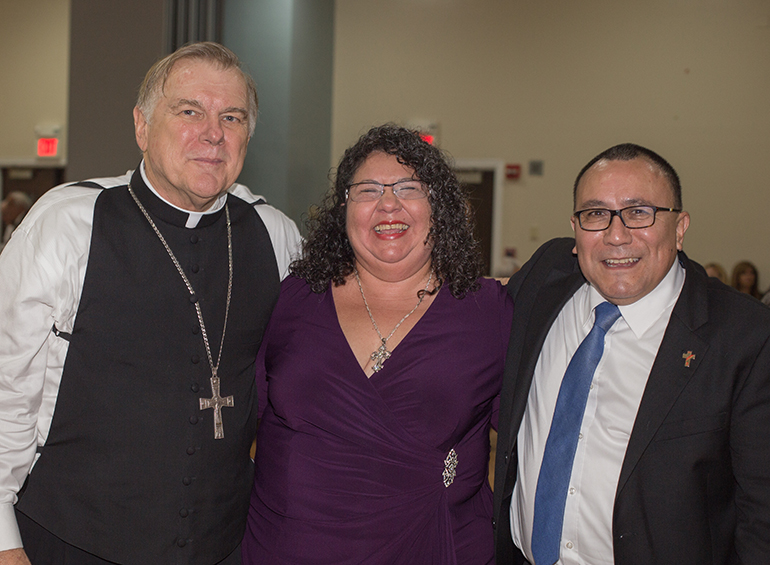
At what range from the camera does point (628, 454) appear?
1721mm

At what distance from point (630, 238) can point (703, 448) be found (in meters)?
0.58

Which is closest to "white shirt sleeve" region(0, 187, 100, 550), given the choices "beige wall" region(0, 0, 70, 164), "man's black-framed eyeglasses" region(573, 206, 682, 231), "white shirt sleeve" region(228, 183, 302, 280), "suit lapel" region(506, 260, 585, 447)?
"white shirt sleeve" region(228, 183, 302, 280)

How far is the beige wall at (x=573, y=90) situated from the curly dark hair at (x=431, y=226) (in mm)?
6111

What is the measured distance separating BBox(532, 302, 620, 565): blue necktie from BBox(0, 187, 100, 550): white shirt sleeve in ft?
4.51

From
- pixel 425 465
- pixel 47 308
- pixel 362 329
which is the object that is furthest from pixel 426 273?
pixel 47 308

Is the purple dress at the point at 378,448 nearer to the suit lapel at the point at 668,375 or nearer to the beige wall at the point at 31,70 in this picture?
the suit lapel at the point at 668,375

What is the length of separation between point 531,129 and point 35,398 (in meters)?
7.41

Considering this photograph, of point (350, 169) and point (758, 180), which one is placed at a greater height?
point (758, 180)

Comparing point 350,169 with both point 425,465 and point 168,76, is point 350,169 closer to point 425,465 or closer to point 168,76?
point 168,76

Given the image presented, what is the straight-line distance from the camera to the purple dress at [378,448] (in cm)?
198

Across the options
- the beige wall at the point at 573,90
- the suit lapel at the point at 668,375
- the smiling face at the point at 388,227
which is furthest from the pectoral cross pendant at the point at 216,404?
the beige wall at the point at 573,90

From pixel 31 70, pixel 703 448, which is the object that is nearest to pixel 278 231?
pixel 703 448

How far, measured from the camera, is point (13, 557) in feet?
5.49

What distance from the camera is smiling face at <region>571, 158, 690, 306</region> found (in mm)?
1803
